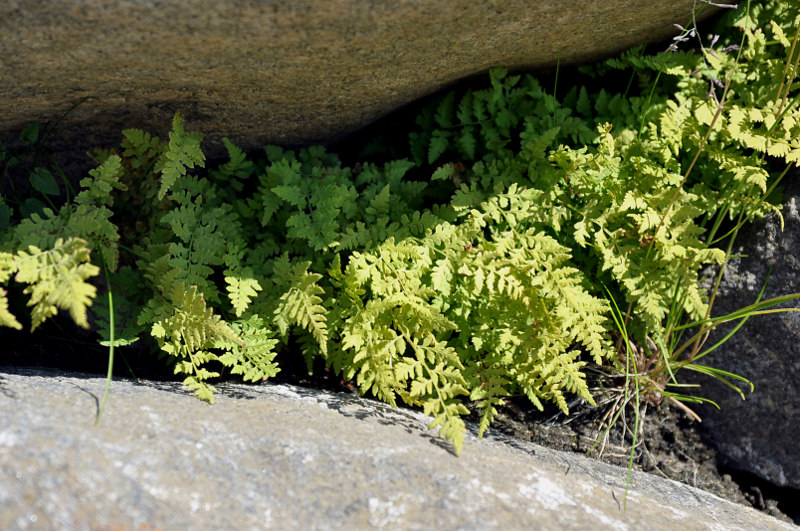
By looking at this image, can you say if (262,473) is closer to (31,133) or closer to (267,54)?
(267,54)

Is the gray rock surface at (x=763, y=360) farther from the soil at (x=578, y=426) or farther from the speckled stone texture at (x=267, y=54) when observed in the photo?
the speckled stone texture at (x=267, y=54)

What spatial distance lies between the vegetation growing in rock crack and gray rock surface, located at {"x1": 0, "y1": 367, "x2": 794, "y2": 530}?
24 cm

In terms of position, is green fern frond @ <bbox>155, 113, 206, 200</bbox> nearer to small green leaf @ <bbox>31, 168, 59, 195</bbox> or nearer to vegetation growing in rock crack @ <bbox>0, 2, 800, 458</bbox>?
vegetation growing in rock crack @ <bbox>0, 2, 800, 458</bbox>

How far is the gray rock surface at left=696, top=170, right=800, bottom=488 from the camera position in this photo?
3502mm

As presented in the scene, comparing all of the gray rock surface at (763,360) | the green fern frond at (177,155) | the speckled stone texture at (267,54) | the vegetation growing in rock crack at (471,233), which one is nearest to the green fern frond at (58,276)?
the vegetation growing in rock crack at (471,233)

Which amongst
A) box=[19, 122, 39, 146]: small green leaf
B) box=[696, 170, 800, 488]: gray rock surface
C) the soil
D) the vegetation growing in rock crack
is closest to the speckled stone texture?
box=[19, 122, 39, 146]: small green leaf

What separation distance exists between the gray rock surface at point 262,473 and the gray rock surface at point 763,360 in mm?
738

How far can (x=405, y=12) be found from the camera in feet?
8.89

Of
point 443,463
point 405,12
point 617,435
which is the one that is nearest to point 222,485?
point 443,463

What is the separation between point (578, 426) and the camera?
356 cm

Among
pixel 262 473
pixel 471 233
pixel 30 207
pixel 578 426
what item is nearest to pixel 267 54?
pixel 471 233

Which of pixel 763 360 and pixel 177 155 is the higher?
pixel 177 155

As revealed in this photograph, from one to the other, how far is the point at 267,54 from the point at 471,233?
1.30 metres

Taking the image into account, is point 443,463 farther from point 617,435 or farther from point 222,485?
point 617,435
